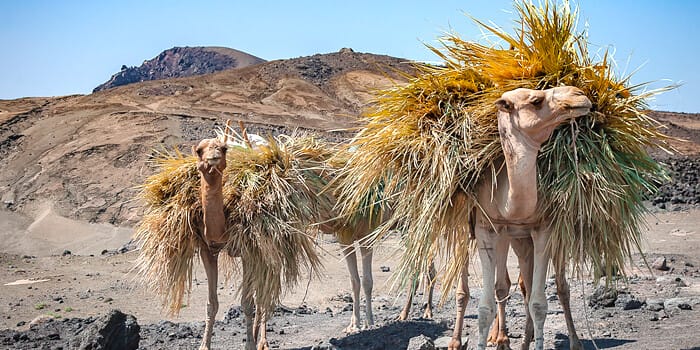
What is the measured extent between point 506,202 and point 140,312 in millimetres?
7914

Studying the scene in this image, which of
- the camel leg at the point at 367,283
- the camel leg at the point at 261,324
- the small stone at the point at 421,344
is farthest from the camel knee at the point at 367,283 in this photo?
the small stone at the point at 421,344

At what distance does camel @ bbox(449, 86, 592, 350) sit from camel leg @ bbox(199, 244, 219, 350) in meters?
2.86

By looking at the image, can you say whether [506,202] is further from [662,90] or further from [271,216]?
[271,216]

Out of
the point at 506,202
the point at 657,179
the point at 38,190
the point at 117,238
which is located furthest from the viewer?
the point at 38,190

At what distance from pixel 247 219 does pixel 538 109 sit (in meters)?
3.52

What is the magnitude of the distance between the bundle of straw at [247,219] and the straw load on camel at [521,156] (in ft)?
A: 5.53

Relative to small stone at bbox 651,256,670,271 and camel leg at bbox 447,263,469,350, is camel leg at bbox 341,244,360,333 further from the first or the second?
small stone at bbox 651,256,670,271

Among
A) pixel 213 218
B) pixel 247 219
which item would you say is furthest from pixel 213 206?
pixel 247 219

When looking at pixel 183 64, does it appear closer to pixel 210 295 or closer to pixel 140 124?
pixel 140 124

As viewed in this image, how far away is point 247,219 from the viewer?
8422 mm

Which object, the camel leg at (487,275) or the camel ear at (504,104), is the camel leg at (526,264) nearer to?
the camel leg at (487,275)

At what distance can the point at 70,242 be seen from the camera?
21578 millimetres

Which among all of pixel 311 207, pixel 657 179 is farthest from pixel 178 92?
pixel 657 179

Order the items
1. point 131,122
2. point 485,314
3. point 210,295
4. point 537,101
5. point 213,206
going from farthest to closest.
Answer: point 131,122 → point 210,295 → point 213,206 → point 485,314 → point 537,101
